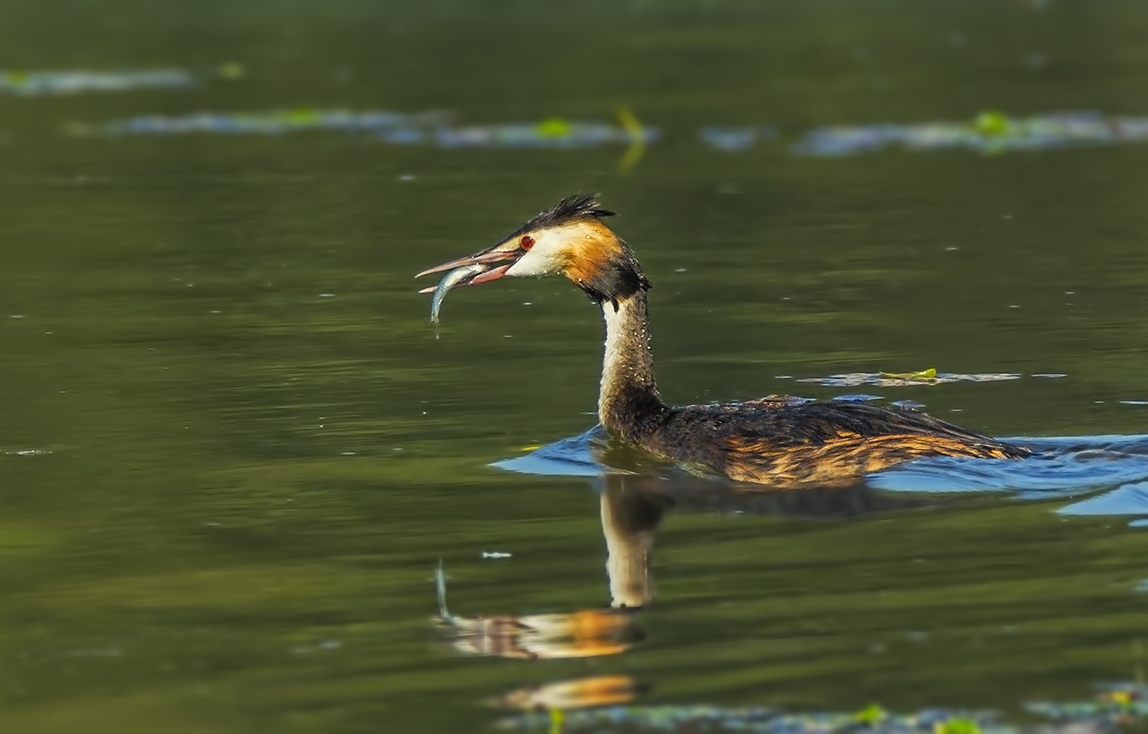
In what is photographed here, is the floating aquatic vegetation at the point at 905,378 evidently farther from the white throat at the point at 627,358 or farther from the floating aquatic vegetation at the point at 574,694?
the floating aquatic vegetation at the point at 574,694

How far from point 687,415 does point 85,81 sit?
2227 cm

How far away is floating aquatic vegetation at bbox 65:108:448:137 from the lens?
27.3 meters

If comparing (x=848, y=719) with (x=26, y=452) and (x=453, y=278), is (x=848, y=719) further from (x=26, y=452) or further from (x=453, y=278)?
(x=26, y=452)

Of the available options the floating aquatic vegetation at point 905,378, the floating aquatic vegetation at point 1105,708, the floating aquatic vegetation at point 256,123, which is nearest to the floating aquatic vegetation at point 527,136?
the floating aquatic vegetation at point 256,123

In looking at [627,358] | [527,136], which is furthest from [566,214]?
[527,136]

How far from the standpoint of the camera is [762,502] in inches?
414

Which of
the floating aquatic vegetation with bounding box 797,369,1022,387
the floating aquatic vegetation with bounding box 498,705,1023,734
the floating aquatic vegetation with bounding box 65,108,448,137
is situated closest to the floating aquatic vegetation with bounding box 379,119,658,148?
the floating aquatic vegetation with bounding box 65,108,448,137

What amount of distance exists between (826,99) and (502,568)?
20.2 m

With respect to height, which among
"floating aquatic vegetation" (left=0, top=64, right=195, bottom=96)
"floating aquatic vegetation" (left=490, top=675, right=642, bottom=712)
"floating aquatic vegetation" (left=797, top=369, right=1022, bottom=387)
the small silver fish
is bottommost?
"floating aquatic vegetation" (left=490, top=675, right=642, bottom=712)

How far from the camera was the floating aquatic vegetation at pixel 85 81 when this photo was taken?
31625mm

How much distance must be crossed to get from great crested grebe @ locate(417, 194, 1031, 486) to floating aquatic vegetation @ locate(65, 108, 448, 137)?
15.1 meters

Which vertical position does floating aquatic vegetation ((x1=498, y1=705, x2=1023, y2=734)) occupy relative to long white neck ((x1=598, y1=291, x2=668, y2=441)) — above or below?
below

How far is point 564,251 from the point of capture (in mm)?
12094

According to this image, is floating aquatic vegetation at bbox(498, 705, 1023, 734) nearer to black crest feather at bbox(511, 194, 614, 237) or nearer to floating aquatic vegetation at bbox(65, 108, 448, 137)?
black crest feather at bbox(511, 194, 614, 237)
